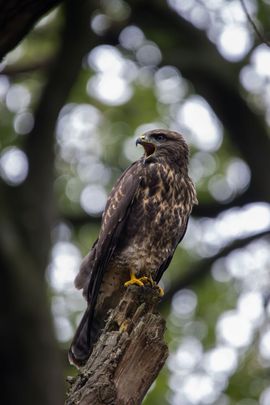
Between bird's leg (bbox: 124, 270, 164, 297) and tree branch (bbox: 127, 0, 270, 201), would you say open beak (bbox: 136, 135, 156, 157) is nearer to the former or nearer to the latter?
bird's leg (bbox: 124, 270, 164, 297)

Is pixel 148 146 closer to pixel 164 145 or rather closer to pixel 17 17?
pixel 164 145

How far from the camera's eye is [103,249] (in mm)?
5785

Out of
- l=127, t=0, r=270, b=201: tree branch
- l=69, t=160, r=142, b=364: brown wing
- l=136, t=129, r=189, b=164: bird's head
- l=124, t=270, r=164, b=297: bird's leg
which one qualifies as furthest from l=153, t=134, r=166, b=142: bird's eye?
l=127, t=0, r=270, b=201: tree branch

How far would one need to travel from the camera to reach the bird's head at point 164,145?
6.36 meters

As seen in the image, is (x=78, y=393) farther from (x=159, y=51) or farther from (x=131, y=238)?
(x=159, y=51)

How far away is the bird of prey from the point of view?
5.86 meters

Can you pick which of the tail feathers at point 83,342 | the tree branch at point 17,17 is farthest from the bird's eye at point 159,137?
the tree branch at point 17,17

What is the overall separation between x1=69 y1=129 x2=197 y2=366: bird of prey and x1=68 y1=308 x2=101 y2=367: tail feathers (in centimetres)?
7

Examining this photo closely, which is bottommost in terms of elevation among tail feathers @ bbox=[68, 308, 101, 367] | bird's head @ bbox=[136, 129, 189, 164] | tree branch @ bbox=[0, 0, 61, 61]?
tail feathers @ bbox=[68, 308, 101, 367]

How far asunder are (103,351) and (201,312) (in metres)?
6.96

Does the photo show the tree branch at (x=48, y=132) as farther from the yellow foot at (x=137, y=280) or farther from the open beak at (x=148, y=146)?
the yellow foot at (x=137, y=280)

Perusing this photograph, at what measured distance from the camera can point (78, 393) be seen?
12.8ft

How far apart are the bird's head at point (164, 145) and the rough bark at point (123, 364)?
2179mm

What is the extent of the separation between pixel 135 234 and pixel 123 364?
2.00 meters
